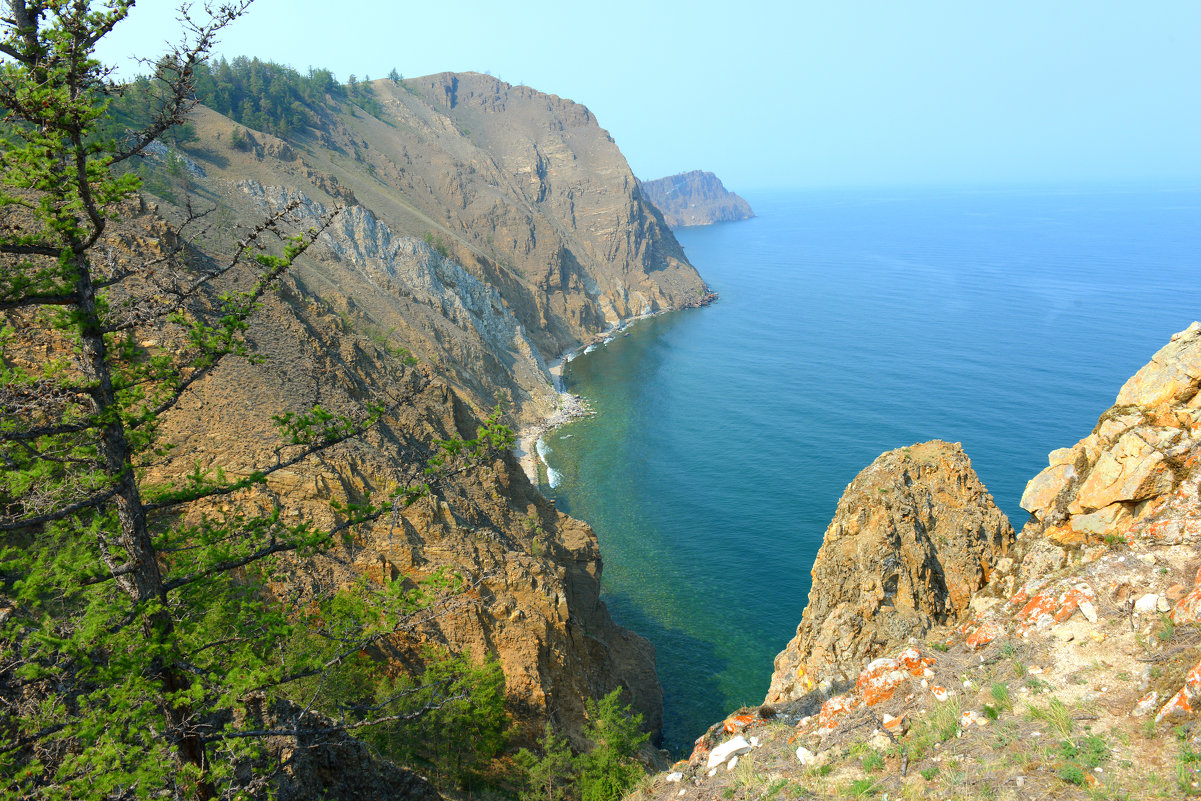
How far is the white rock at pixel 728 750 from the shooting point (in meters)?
13.6

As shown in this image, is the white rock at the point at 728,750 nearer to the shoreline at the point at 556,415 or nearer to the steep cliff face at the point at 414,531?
the steep cliff face at the point at 414,531

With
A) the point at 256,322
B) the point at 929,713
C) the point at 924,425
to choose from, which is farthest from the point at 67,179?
the point at 924,425

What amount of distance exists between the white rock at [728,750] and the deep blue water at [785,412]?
61.8 ft

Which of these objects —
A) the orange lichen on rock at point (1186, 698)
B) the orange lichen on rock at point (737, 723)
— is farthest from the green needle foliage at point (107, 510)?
the orange lichen on rock at point (1186, 698)

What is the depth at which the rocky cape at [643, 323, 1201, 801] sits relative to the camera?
966 cm

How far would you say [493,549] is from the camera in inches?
1060

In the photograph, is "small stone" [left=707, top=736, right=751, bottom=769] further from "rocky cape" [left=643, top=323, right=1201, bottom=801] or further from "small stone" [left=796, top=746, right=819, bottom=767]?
"small stone" [left=796, top=746, right=819, bottom=767]

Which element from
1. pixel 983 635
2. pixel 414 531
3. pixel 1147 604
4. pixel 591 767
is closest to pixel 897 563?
pixel 983 635

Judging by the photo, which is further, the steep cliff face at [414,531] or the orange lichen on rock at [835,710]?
the steep cliff face at [414,531]

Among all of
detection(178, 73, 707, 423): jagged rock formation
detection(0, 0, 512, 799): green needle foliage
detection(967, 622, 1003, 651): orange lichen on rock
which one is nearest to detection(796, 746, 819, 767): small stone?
detection(967, 622, 1003, 651): orange lichen on rock

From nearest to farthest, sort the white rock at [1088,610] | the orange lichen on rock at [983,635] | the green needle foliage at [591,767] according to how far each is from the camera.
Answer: the white rock at [1088,610]
the orange lichen on rock at [983,635]
the green needle foliage at [591,767]

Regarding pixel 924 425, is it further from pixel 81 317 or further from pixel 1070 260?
pixel 1070 260

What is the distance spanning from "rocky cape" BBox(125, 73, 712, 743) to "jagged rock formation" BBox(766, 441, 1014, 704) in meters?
10.0

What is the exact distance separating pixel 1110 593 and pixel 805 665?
11.1 metres
